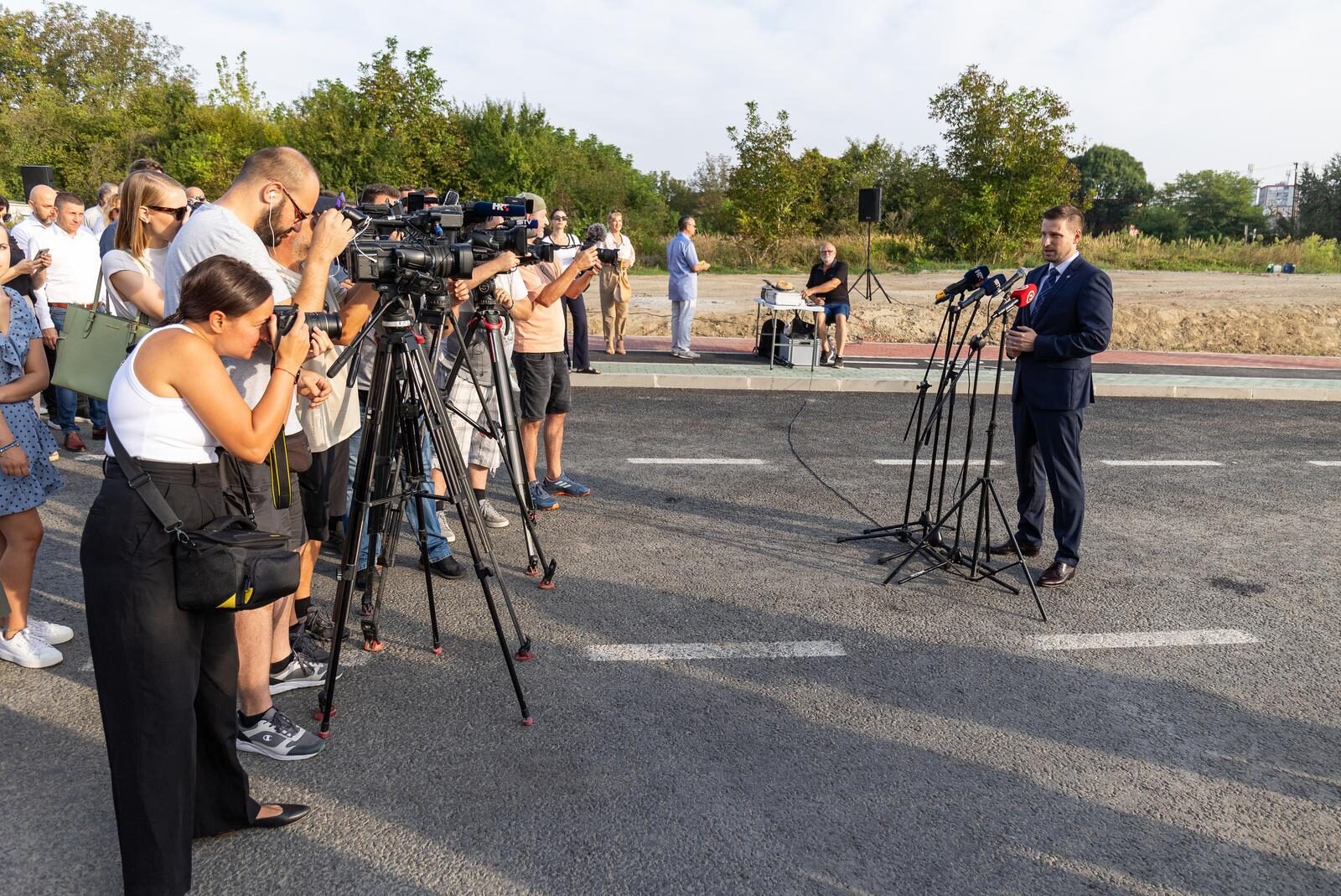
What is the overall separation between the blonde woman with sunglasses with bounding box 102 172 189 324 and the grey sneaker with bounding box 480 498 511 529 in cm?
229

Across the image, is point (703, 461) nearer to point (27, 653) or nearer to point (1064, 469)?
point (1064, 469)

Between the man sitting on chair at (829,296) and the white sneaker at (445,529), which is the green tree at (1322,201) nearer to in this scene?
the man sitting on chair at (829,296)

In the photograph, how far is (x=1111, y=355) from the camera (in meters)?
16.8

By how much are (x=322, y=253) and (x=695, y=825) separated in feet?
7.34

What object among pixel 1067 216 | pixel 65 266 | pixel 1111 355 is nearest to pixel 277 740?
pixel 1067 216

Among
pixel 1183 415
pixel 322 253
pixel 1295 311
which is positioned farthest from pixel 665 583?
pixel 1295 311

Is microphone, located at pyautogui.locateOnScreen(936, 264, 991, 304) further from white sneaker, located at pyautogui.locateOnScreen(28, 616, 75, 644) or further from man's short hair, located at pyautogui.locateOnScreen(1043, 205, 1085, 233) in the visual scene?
white sneaker, located at pyautogui.locateOnScreen(28, 616, 75, 644)

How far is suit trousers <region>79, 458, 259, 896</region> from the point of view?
2465 mm

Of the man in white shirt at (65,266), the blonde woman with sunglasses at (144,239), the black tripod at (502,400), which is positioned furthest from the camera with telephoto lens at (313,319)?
the man in white shirt at (65,266)

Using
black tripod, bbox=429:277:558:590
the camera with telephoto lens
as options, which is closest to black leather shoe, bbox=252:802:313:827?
the camera with telephoto lens

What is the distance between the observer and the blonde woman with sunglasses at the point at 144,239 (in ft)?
13.9

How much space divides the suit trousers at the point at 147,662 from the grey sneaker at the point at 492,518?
3.54 meters

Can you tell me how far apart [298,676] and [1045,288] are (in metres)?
4.34

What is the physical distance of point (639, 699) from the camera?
392 centimetres
